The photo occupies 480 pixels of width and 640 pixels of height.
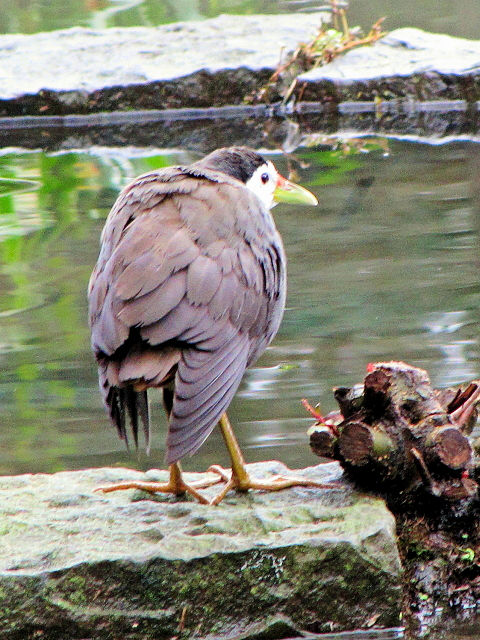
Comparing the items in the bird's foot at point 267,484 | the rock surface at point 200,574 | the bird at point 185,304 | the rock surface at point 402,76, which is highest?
the bird at point 185,304

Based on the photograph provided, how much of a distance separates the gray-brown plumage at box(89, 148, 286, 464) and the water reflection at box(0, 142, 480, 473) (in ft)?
3.41

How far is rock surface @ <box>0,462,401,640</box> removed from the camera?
3170mm

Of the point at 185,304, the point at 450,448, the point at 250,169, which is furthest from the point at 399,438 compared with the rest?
the point at 250,169

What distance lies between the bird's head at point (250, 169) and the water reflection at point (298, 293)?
0.90 meters

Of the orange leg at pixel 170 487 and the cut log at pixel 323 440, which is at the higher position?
the cut log at pixel 323 440

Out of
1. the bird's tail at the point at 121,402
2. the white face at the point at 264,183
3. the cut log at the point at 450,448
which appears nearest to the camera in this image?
the bird's tail at the point at 121,402

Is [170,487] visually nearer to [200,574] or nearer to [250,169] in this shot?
[200,574]

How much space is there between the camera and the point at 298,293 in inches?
254

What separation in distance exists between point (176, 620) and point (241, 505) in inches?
22.1

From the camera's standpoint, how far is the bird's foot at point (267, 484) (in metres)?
3.71

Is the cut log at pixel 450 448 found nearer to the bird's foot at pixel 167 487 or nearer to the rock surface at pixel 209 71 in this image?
the bird's foot at pixel 167 487

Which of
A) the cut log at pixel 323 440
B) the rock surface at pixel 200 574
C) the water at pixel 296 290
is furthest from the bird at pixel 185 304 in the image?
the water at pixel 296 290

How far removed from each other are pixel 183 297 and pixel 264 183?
56.8 inches

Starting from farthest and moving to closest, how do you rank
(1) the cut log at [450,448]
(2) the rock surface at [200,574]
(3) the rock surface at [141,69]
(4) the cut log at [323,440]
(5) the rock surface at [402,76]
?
(3) the rock surface at [141,69]
(5) the rock surface at [402,76]
(4) the cut log at [323,440]
(1) the cut log at [450,448]
(2) the rock surface at [200,574]
